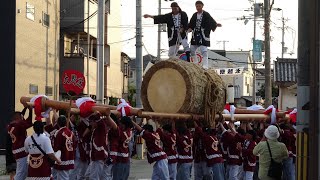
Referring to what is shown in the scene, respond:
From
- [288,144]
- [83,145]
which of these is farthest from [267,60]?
[83,145]

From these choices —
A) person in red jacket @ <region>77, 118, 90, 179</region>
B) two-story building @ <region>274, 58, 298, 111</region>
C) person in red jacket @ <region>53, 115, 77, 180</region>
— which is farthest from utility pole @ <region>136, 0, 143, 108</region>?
person in red jacket @ <region>53, 115, 77, 180</region>

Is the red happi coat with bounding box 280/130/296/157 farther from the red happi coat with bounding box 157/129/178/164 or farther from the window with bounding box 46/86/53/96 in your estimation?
the window with bounding box 46/86/53/96

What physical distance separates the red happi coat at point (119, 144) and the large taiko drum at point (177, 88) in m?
1.03

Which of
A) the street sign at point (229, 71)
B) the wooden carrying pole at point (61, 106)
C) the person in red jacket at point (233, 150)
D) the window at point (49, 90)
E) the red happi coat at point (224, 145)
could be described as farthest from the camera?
the street sign at point (229, 71)

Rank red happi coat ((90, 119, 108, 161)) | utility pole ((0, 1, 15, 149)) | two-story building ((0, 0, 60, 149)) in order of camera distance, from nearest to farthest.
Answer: red happi coat ((90, 119, 108, 161)), utility pole ((0, 1, 15, 149)), two-story building ((0, 0, 60, 149))

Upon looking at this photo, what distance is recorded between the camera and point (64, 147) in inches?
442

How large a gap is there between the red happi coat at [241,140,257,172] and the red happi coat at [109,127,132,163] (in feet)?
9.99

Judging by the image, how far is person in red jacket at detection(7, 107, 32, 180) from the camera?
38.7 ft

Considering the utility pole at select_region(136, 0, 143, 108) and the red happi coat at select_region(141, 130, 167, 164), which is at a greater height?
the utility pole at select_region(136, 0, 143, 108)

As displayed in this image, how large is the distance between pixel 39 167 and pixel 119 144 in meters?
2.21

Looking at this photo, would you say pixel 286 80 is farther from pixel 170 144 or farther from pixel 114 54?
pixel 170 144

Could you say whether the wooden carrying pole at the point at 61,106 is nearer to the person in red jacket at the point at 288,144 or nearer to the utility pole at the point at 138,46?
the person in red jacket at the point at 288,144

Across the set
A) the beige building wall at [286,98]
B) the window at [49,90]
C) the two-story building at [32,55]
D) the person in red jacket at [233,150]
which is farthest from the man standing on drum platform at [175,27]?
the beige building wall at [286,98]

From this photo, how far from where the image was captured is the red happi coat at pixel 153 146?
12350mm
